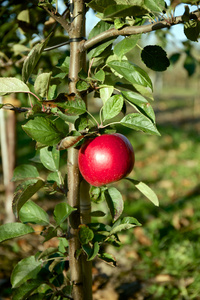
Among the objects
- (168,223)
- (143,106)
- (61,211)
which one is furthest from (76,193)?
(168,223)

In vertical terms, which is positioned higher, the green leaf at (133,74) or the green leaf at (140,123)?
the green leaf at (133,74)

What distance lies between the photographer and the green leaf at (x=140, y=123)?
690 mm

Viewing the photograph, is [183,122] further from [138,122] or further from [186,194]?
[138,122]

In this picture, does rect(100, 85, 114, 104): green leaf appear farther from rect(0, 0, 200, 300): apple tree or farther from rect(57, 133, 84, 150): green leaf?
rect(57, 133, 84, 150): green leaf

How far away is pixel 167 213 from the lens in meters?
2.40

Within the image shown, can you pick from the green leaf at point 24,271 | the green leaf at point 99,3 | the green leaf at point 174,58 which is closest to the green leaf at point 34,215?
the green leaf at point 24,271

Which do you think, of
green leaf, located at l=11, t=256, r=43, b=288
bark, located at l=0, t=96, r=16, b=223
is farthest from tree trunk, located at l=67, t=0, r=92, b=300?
bark, located at l=0, t=96, r=16, b=223

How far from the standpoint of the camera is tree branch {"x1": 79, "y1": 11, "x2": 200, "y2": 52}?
61 centimetres

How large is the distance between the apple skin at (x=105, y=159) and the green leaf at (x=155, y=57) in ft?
0.62

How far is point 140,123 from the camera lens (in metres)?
0.71

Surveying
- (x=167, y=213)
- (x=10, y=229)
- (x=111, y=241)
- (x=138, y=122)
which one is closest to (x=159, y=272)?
(x=167, y=213)

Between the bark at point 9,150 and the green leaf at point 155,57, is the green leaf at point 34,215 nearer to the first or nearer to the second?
the green leaf at point 155,57

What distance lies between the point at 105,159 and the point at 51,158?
238 mm

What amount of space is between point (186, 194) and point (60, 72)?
2235mm
